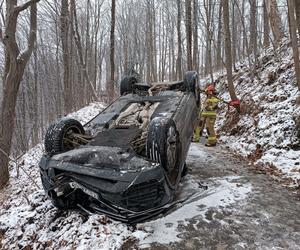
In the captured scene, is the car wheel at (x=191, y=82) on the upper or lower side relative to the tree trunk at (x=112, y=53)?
lower

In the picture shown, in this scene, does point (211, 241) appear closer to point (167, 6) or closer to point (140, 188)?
point (140, 188)

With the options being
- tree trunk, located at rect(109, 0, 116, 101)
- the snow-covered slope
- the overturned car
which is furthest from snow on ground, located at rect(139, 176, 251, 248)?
tree trunk, located at rect(109, 0, 116, 101)

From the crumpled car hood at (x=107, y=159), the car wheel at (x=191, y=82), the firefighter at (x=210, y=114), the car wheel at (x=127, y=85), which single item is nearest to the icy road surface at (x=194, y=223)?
the crumpled car hood at (x=107, y=159)

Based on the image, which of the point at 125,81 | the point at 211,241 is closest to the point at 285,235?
the point at 211,241

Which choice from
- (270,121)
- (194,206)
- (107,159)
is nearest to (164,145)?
(107,159)

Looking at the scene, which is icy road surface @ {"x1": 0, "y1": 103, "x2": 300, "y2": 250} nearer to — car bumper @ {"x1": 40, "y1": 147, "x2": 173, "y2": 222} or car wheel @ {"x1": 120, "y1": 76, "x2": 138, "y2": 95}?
car bumper @ {"x1": 40, "y1": 147, "x2": 173, "y2": 222}

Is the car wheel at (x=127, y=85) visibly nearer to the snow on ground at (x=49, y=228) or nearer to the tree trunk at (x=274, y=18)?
the snow on ground at (x=49, y=228)

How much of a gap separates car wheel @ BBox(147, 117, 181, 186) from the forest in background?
471cm

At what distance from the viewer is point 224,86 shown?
585 inches

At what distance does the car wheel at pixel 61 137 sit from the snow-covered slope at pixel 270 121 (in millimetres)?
3925

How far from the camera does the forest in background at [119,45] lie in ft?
42.5

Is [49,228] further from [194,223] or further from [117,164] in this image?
[194,223]

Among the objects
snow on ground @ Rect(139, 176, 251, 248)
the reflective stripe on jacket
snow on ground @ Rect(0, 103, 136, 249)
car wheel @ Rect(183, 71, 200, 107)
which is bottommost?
snow on ground @ Rect(0, 103, 136, 249)

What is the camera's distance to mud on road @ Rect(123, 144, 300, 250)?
3.52m
